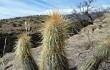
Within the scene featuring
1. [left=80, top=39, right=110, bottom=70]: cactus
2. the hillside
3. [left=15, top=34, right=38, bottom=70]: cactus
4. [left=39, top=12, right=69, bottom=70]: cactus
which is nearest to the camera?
[left=80, top=39, right=110, bottom=70]: cactus

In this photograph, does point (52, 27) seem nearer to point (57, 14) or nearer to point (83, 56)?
point (57, 14)

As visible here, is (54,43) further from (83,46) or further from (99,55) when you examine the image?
(83,46)

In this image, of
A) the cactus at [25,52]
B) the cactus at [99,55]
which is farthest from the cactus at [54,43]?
the cactus at [25,52]

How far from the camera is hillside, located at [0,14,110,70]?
9836 mm

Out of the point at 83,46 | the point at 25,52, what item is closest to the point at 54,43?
the point at 25,52

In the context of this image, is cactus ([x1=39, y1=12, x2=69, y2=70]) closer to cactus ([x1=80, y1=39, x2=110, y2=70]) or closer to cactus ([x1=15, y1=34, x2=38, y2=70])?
cactus ([x1=80, y1=39, x2=110, y2=70])

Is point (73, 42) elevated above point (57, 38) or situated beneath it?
situated beneath

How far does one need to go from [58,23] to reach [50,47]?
0.53 m

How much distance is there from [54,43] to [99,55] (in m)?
0.96

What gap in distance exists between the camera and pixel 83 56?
10016 millimetres

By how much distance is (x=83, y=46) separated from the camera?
11000mm

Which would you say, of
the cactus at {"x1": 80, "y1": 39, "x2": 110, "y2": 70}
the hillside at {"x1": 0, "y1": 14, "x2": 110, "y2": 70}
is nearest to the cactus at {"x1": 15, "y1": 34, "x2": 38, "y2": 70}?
the hillside at {"x1": 0, "y1": 14, "x2": 110, "y2": 70}

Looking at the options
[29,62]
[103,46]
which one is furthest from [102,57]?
[29,62]

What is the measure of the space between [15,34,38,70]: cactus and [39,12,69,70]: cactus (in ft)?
→ 2.80
